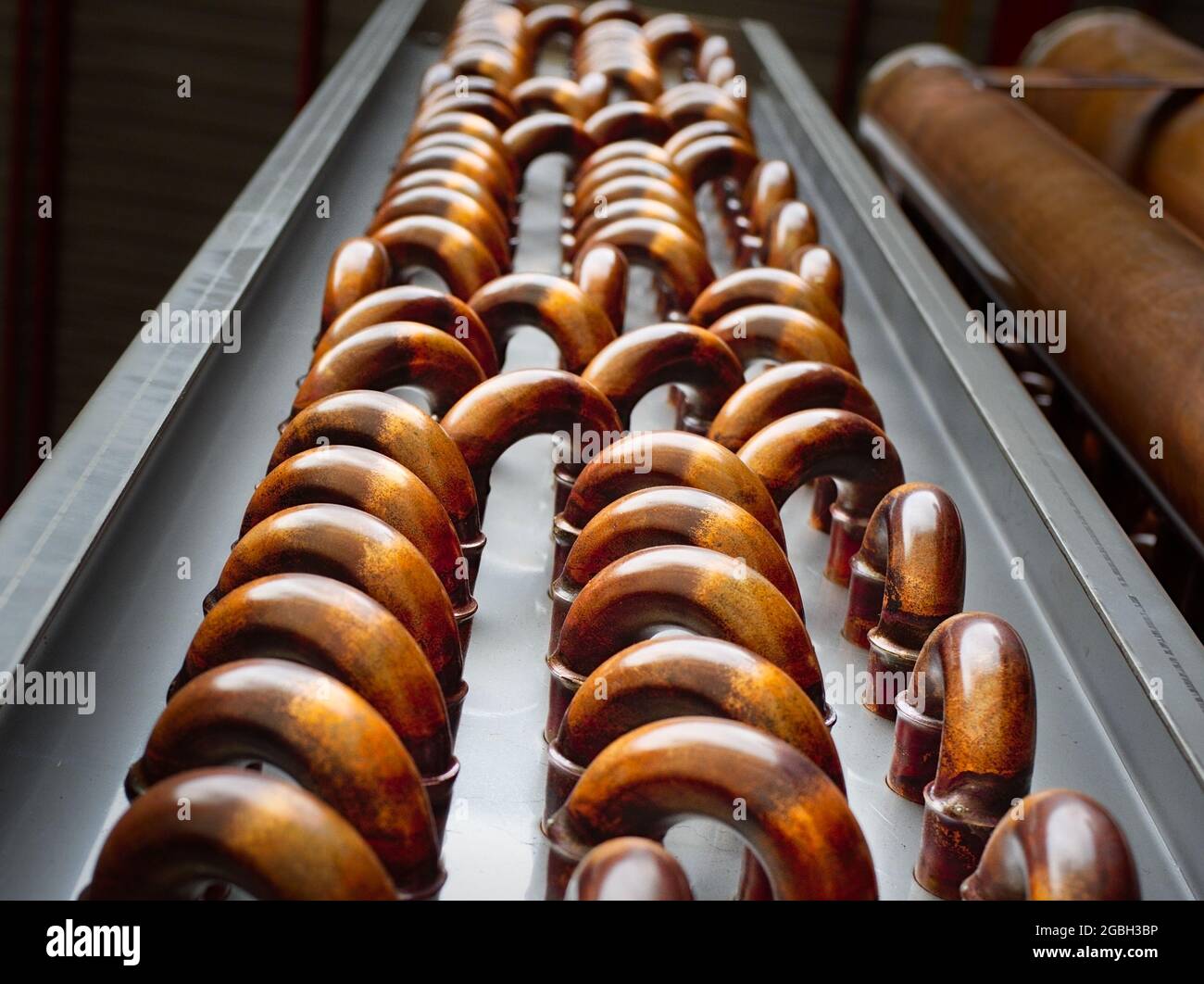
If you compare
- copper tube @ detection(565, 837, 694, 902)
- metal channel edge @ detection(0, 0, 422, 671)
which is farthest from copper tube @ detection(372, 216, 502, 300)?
copper tube @ detection(565, 837, 694, 902)

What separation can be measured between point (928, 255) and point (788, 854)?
1473 millimetres

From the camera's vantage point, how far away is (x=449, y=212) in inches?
76.9

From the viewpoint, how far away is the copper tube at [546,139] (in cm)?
253

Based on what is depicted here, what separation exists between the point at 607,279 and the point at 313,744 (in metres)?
1.04

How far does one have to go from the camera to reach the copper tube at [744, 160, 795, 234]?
2328 mm

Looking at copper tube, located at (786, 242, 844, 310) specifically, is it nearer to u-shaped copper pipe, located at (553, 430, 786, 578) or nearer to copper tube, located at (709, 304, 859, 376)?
copper tube, located at (709, 304, 859, 376)

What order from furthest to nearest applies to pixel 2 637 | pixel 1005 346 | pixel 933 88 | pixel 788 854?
pixel 933 88 < pixel 1005 346 < pixel 2 637 < pixel 788 854

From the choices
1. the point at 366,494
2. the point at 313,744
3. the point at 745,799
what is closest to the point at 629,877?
the point at 745,799

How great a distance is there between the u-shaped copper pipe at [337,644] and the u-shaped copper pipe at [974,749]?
36 cm

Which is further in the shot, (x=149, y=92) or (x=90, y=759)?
(x=149, y=92)

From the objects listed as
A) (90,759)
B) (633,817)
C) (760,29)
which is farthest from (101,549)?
(760,29)

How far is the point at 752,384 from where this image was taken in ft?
4.89

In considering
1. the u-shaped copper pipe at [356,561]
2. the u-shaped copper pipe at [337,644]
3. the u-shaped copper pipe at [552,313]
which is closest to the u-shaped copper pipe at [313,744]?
the u-shaped copper pipe at [337,644]

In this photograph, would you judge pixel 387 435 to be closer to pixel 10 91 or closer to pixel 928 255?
pixel 928 255
